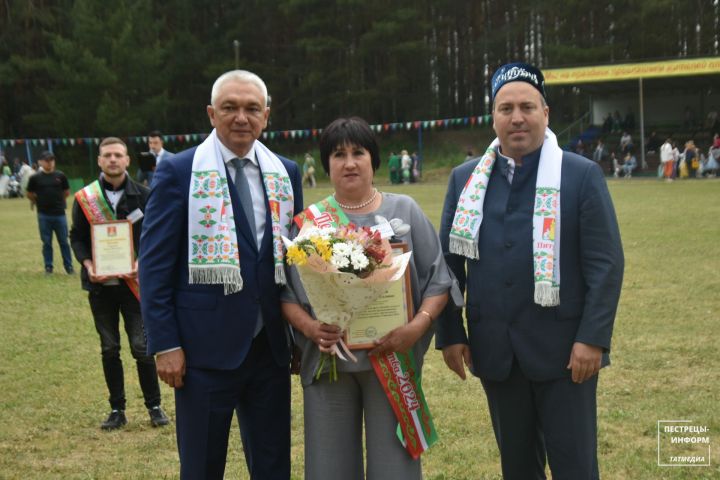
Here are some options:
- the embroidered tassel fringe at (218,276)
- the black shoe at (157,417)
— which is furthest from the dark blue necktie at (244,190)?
the black shoe at (157,417)

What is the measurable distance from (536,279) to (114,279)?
11.2ft

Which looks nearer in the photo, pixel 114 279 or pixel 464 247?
pixel 464 247

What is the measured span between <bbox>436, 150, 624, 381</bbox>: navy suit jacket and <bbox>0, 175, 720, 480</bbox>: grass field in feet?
4.77

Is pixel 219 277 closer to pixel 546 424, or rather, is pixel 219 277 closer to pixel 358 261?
pixel 358 261

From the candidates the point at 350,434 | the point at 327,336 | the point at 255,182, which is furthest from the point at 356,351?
the point at 255,182

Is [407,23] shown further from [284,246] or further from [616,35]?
[284,246]

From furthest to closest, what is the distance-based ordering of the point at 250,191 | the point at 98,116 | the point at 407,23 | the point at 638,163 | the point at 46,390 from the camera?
the point at 407,23
the point at 98,116
the point at 638,163
the point at 46,390
the point at 250,191

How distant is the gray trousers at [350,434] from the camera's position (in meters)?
3.35

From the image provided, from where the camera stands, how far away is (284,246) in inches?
137

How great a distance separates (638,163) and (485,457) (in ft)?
109

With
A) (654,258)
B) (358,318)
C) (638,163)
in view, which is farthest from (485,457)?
(638,163)

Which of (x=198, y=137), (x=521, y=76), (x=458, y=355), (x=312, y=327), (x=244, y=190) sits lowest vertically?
(x=458, y=355)

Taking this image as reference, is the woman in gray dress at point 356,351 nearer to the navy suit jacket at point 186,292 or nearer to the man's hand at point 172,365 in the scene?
the navy suit jacket at point 186,292

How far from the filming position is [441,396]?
6.02 metres
